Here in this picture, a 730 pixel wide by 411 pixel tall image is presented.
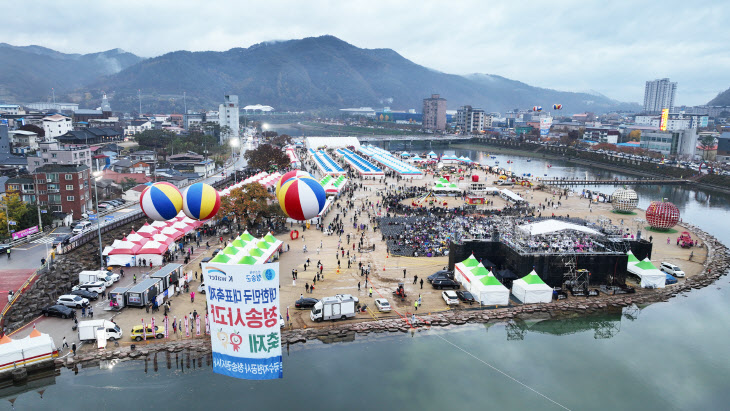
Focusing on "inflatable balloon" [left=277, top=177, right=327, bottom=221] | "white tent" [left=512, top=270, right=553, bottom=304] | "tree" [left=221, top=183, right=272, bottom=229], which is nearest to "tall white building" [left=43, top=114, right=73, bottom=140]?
"tree" [left=221, top=183, right=272, bottom=229]

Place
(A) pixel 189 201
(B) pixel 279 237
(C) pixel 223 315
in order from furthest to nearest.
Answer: (B) pixel 279 237 → (A) pixel 189 201 → (C) pixel 223 315

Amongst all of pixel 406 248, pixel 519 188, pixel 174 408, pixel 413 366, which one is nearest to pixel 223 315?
pixel 174 408

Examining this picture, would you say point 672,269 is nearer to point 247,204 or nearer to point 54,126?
point 247,204

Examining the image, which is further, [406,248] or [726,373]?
[406,248]

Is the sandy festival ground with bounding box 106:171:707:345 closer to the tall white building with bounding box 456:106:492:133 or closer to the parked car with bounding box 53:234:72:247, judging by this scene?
the parked car with bounding box 53:234:72:247

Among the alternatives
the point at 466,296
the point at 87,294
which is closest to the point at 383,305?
the point at 466,296

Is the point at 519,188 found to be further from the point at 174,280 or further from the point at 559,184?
the point at 174,280
